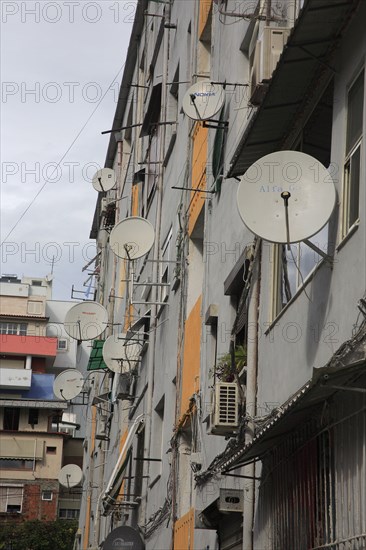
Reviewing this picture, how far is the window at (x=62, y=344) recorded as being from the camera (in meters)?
87.2

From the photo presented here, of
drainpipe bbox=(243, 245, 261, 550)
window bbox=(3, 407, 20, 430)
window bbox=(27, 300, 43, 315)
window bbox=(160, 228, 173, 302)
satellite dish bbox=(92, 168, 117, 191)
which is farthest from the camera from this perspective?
window bbox=(27, 300, 43, 315)

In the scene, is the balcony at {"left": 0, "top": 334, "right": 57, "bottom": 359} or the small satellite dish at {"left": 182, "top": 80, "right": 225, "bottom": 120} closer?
the small satellite dish at {"left": 182, "top": 80, "right": 225, "bottom": 120}

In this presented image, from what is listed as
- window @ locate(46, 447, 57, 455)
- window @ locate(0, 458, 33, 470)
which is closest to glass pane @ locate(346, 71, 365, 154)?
window @ locate(0, 458, 33, 470)

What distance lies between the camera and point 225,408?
12453mm

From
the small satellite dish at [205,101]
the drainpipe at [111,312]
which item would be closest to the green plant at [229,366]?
the small satellite dish at [205,101]

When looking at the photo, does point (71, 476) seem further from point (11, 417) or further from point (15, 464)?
point (11, 417)

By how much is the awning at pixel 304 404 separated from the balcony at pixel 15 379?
6852cm

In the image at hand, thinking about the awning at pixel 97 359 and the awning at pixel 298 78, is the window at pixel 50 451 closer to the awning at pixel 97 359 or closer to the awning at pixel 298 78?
the awning at pixel 97 359


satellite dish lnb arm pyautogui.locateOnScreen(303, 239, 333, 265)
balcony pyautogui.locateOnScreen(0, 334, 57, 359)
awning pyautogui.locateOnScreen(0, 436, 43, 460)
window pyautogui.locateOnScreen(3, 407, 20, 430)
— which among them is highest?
balcony pyautogui.locateOnScreen(0, 334, 57, 359)

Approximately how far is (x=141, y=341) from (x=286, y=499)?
16.3 metres

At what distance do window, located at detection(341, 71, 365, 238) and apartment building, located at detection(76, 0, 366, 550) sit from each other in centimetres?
2

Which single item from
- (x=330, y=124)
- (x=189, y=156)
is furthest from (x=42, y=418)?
(x=330, y=124)

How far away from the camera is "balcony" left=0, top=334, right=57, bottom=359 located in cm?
8231

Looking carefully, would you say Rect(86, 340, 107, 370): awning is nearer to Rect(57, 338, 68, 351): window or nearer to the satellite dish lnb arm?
the satellite dish lnb arm
